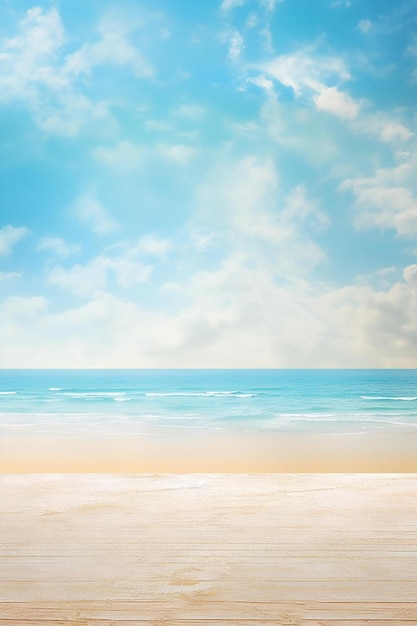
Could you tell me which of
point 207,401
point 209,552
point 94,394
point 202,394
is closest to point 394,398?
point 207,401

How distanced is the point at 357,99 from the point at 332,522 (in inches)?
287

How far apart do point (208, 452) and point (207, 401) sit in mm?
6553

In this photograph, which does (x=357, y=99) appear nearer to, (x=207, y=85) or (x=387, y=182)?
(x=207, y=85)

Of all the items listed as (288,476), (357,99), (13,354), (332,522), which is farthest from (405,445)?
(13,354)

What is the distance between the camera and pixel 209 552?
5.73 feet

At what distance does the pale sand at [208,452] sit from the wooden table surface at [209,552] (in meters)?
3.65

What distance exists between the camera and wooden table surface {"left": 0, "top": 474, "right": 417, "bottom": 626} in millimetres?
1342

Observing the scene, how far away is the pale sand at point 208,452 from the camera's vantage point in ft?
20.6

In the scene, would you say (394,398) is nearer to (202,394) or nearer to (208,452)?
(202,394)

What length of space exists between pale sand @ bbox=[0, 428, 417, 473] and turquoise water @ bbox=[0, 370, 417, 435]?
75cm

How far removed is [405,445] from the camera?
7.65m

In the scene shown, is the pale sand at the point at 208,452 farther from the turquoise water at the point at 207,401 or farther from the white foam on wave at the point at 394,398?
the white foam on wave at the point at 394,398

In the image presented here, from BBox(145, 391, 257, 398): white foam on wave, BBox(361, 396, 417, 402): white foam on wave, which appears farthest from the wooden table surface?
BBox(145, 391, 257, 398): white foam on wave

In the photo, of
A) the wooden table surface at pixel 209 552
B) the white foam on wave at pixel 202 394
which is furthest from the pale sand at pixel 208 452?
the white foam on wave at pixel 202 394
